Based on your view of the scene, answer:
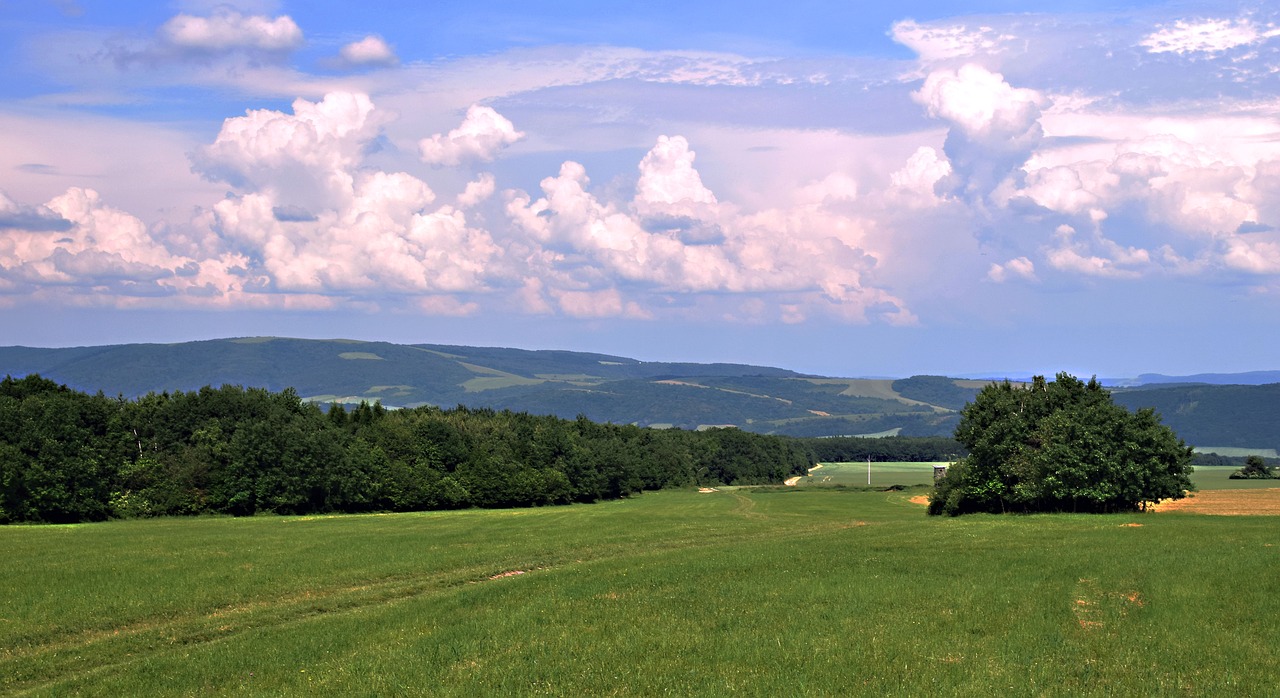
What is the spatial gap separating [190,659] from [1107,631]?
70.1 ft

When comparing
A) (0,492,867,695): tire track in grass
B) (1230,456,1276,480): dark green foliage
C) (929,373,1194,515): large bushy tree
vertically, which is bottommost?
(1230,456,1276,480): dark green foliage

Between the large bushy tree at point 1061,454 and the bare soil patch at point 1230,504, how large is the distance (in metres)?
7.91

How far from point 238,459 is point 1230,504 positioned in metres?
90.9

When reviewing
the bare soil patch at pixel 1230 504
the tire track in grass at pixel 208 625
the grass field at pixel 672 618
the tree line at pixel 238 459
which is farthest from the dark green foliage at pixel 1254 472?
the tire track in grass at pixel 208 625

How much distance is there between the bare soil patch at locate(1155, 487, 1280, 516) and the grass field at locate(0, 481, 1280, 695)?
3485 centimetres

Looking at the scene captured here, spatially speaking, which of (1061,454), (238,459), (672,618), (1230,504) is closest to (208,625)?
(672,618)

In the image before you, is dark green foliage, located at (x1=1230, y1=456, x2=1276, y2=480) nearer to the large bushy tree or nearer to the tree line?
the large bushy tree

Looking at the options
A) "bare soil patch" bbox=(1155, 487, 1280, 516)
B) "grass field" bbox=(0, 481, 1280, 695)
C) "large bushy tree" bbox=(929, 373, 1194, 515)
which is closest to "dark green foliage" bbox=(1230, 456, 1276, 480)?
"bare soil patch" bbox=(1155, 487, 1280, 516)

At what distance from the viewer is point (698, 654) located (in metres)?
22.5

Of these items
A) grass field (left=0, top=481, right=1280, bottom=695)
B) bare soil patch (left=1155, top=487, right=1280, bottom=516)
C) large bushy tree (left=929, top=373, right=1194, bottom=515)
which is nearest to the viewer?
grass field (left=0, top=481, right=1280, bottom=695)

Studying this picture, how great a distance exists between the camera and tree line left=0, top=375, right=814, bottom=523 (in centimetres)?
8944

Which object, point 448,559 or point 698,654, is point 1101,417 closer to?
point 448,559

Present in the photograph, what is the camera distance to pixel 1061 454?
68.1 meters

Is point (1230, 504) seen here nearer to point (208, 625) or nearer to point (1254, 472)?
point (1254, 472)
